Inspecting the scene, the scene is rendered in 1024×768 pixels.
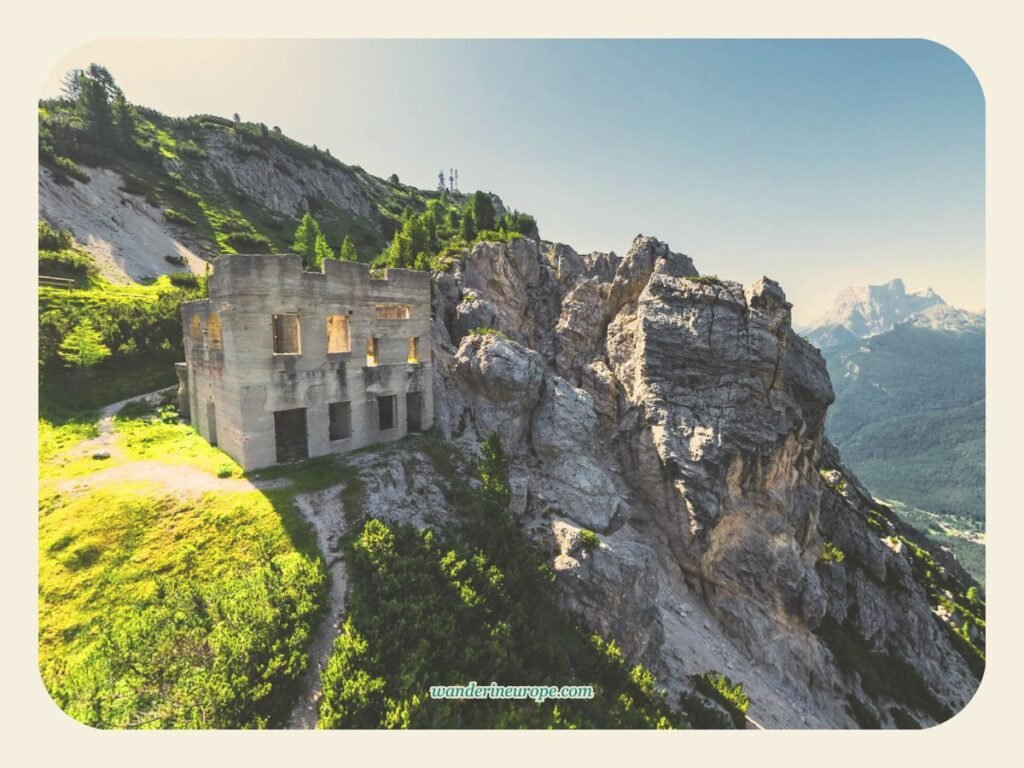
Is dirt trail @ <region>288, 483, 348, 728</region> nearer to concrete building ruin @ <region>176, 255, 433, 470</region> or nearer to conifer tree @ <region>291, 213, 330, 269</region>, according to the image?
concrete building ruin @ <region>176, 255, 433, 470</region>

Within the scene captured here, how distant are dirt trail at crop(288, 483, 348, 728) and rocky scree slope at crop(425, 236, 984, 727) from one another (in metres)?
10.2

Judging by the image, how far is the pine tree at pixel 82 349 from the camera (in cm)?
2820

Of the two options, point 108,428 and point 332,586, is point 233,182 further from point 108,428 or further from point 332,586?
point 332,586

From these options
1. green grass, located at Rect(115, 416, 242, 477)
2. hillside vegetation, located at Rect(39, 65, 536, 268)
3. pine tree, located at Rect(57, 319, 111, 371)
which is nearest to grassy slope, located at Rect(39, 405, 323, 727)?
green grass, located at Rect(115, 416, 242, 477)

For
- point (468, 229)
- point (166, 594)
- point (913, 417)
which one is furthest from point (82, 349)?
point (913, 417)

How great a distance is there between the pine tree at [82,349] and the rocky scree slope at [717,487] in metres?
23.9

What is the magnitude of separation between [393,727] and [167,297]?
4029cm

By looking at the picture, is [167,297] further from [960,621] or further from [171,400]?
[960,621]

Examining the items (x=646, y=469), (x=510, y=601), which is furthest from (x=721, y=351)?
(x=510, y=601)

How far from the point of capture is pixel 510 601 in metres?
16.9

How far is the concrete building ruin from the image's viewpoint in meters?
20.3

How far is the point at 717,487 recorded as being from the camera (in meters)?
29.7

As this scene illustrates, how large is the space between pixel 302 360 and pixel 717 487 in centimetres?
2890

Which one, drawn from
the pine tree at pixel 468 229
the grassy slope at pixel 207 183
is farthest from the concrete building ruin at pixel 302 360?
the grassy slope at pixel 207 183
